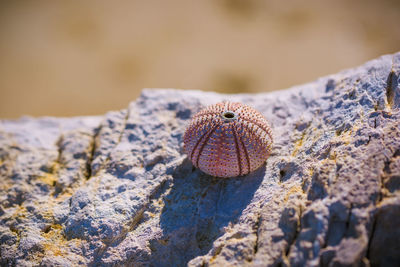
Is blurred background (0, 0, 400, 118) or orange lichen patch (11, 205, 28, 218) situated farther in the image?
blurred background (0, 0, 400, 118)

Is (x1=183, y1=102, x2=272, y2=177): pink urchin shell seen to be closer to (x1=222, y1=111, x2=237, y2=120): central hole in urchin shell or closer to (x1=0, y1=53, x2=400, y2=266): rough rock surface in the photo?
(x1=222, y1=111, x2=237, y2=120): central hole in urchin shell

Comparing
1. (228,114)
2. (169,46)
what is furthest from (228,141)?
(169,46)

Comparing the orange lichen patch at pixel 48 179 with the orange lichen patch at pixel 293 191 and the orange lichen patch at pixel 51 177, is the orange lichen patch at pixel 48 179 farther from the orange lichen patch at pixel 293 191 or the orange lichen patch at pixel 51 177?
the orange lichen patch at pixel 293 191

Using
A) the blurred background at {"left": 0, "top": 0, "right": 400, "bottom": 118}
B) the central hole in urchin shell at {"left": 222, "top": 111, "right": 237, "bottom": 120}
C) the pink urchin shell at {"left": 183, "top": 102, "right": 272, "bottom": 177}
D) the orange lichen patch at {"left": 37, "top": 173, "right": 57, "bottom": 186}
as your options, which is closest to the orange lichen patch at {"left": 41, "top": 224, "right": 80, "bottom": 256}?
the orange lichen patch at {"left": 37, "top": 173, "right": 57, "bottom": 186}

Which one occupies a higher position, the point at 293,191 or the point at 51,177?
the point at 293,191

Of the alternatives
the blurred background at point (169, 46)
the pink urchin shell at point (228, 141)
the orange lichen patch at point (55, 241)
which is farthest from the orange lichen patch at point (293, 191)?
the blurred background at point (169, 46)

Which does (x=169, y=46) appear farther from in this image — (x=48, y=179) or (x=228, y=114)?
(x=228, y=114)

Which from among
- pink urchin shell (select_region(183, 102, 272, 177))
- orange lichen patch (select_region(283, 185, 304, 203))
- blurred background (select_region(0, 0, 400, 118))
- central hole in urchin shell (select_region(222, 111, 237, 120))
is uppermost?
blurred background (select_region(0, 0, 400, 118))
